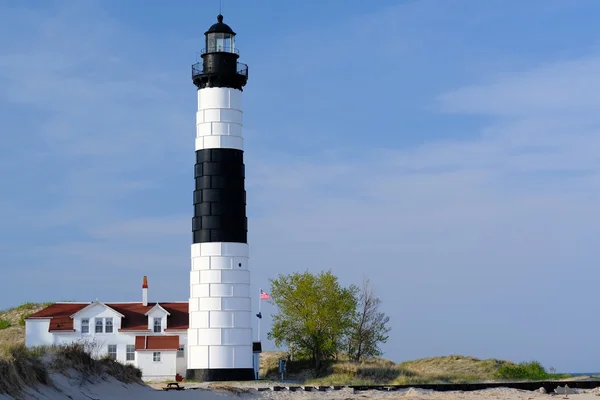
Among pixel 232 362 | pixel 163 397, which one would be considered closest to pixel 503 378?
pixel 232 362

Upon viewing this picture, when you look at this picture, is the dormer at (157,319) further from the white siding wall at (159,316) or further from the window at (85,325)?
the window at (85,325)

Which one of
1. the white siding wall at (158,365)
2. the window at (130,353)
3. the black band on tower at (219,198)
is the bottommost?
the white siding wall at (158,365)

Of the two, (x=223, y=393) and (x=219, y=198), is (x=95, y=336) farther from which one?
(x=223, y=393)

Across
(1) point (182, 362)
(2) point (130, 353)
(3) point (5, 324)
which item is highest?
(3) point (5, 324)

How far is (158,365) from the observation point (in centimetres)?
4319

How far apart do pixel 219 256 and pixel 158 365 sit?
6882 millimetres

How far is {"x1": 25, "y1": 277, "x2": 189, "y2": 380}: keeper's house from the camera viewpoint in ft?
143

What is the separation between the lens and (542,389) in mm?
33094

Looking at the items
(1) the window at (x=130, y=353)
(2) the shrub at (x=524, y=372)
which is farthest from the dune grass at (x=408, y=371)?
(1) the window at (x=130, y=353)

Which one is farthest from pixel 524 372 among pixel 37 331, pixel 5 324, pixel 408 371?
pixel 5 324

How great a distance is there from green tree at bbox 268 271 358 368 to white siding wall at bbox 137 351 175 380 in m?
6.17

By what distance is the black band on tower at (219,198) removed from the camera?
133 feet

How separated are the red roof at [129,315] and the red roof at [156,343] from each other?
535 mm

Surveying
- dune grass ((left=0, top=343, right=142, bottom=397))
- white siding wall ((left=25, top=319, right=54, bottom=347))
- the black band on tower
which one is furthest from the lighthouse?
dune grass ((left=0, top=343, right=142, bottom=397))
